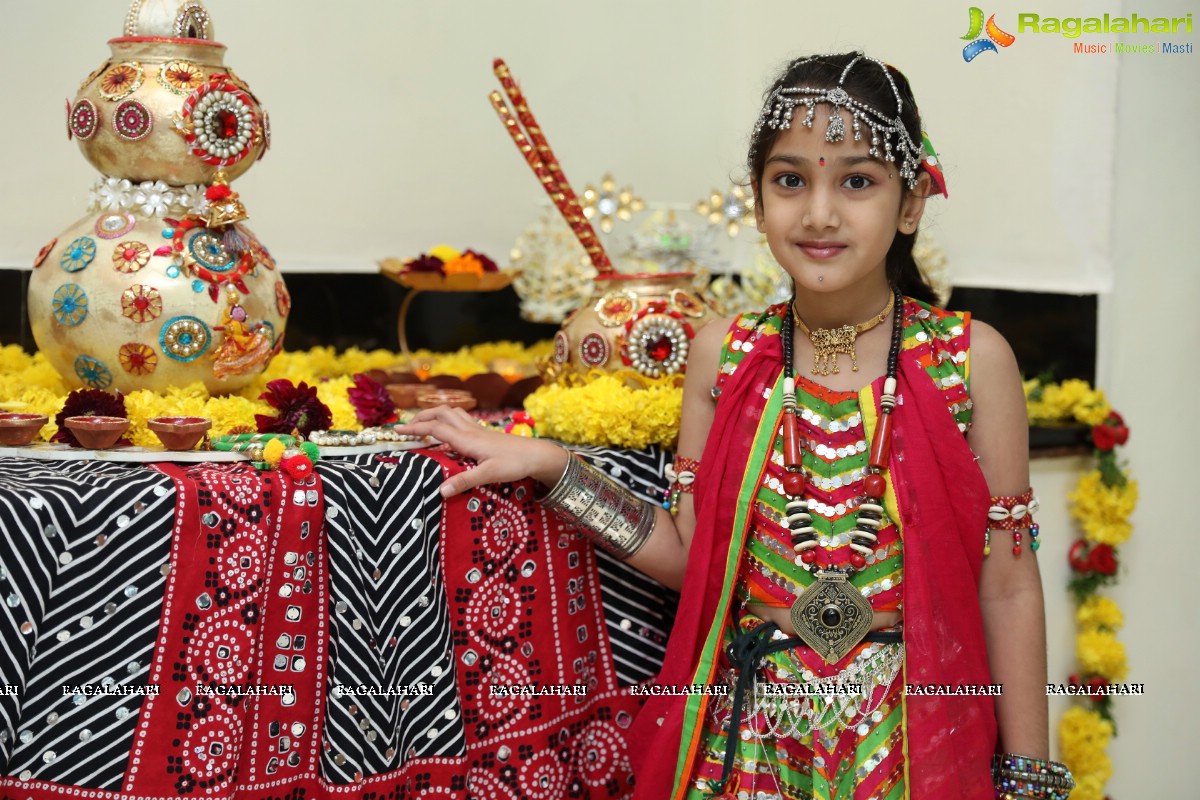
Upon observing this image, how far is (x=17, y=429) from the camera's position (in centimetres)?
161

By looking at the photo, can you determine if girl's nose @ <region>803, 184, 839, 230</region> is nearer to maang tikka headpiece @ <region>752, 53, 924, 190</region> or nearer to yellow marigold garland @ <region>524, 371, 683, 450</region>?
maang tikka headpiece @ <region>752, 53, 924, 190</region>

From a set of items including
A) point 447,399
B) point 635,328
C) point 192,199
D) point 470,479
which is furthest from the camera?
point 635,328

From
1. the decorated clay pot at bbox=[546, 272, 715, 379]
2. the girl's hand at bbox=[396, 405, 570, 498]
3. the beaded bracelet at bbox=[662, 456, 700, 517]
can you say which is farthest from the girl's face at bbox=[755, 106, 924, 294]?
the decorated clay pot at bbox=[546, 272, 715, 379]

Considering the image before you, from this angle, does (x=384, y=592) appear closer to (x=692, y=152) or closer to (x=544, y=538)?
(x=544, y=538)

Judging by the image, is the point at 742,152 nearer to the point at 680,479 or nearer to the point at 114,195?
the point at 680,479

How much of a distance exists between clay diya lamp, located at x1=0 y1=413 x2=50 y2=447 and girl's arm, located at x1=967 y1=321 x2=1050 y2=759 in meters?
1.25

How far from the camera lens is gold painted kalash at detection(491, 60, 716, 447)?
1971mm

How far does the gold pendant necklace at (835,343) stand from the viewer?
1.67 meters

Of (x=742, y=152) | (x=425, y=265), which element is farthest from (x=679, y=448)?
(x=742, y=152)

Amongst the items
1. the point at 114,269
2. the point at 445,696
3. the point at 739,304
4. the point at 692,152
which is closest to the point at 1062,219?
the point at 739,304

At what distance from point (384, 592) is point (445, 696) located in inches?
6.6

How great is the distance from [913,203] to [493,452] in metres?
0.67

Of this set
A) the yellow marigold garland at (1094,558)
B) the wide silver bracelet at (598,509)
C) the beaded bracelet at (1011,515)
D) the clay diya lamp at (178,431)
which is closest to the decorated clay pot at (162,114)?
the clay diya lamp at (178,431)

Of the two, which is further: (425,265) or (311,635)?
(425,265)
